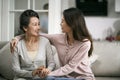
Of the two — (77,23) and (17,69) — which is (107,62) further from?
(17,69)

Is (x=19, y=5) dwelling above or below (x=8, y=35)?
above

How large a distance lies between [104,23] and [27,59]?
1729 millimetres

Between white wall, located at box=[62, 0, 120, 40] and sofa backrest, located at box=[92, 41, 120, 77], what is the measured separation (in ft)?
1.92

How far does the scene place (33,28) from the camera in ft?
7.07

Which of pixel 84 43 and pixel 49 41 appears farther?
pixel 49 41

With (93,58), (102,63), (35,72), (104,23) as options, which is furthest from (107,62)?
(35,72)

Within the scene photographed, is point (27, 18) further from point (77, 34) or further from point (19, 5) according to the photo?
point (19, 5)

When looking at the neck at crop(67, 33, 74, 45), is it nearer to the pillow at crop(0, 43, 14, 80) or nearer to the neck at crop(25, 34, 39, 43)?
the neck at crop(25, 34, 39, 43)

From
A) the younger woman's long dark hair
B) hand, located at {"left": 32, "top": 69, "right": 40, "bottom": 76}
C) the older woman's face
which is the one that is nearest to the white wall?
the older woman's face

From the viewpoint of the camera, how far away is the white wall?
3.49 m

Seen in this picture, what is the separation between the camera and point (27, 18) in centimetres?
217

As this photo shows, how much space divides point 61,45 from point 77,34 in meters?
0.19

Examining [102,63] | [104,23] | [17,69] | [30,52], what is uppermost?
[104,23]

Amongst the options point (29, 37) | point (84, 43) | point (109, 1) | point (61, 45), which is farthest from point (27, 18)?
point (109, 1)
